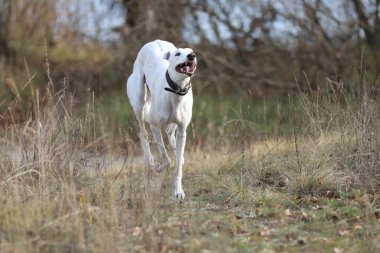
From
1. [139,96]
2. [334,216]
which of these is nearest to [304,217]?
[334,216]

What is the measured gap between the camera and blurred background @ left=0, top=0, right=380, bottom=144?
46.4 ft

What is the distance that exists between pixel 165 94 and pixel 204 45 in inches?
386

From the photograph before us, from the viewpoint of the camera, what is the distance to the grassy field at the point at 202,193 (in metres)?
4.55

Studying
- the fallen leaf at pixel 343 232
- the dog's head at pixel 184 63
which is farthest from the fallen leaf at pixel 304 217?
the dog's head at pixel 184 63

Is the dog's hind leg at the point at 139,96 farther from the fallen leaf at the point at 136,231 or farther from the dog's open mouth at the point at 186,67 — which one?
the fallen leaf at the point at 136,231

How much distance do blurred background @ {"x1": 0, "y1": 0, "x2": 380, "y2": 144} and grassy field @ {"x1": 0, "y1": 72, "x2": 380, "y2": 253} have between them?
6102 mm

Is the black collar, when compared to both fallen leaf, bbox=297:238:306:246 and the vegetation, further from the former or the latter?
fallen leaf, bbox=297:238:306:246

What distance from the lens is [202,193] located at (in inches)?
262

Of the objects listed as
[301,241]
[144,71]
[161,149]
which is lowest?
[301,241]

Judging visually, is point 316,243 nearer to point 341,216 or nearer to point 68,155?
point 341,216

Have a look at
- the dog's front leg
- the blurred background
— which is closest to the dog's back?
the dog's front leg

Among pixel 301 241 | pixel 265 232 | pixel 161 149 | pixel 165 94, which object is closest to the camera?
pixel 301 241

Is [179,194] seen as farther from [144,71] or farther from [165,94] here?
[144,71]

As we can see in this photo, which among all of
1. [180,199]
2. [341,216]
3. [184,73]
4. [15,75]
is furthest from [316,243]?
[15,75]
